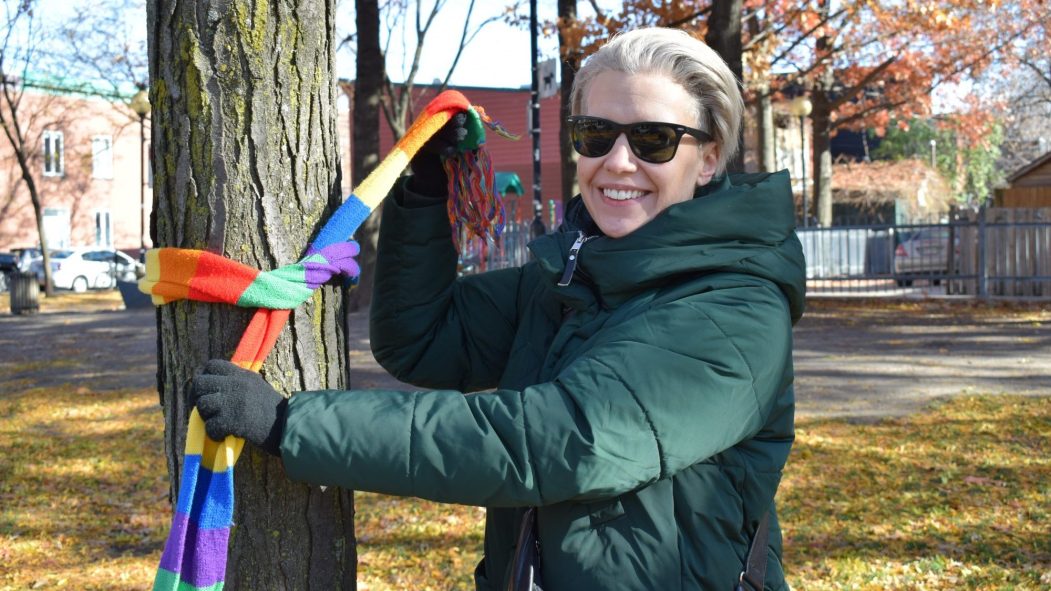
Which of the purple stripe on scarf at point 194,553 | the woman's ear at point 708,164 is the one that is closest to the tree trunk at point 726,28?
the woman's ear at point 708,164

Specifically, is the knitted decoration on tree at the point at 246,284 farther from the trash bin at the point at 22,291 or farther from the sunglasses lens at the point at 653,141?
the trash bin at the point at 22,291

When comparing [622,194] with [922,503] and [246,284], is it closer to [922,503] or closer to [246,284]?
[246,284]

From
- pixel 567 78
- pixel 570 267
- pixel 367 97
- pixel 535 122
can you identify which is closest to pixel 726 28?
pixel 567 78

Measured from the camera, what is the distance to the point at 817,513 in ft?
19.2

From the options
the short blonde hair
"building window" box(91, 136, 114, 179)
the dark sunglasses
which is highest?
"building window" box(91, 136, 114, 179)

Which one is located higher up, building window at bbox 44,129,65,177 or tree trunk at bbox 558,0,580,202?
building window at bbox 44,129,65,177

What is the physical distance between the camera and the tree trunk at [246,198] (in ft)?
7.16

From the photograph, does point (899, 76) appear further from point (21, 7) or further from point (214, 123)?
point (214, 123)

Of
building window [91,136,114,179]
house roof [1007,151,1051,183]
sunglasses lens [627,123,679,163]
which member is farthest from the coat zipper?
building window [91,136,114,179]

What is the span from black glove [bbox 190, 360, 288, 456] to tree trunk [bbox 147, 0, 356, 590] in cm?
34

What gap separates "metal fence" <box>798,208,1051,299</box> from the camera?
17.8 metres

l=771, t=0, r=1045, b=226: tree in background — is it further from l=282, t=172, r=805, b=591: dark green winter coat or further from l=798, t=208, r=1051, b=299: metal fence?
l=282, t=172, r=805, b=591: dark green winter coat

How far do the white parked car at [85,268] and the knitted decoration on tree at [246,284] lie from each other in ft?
102

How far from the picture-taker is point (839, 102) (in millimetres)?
25156
